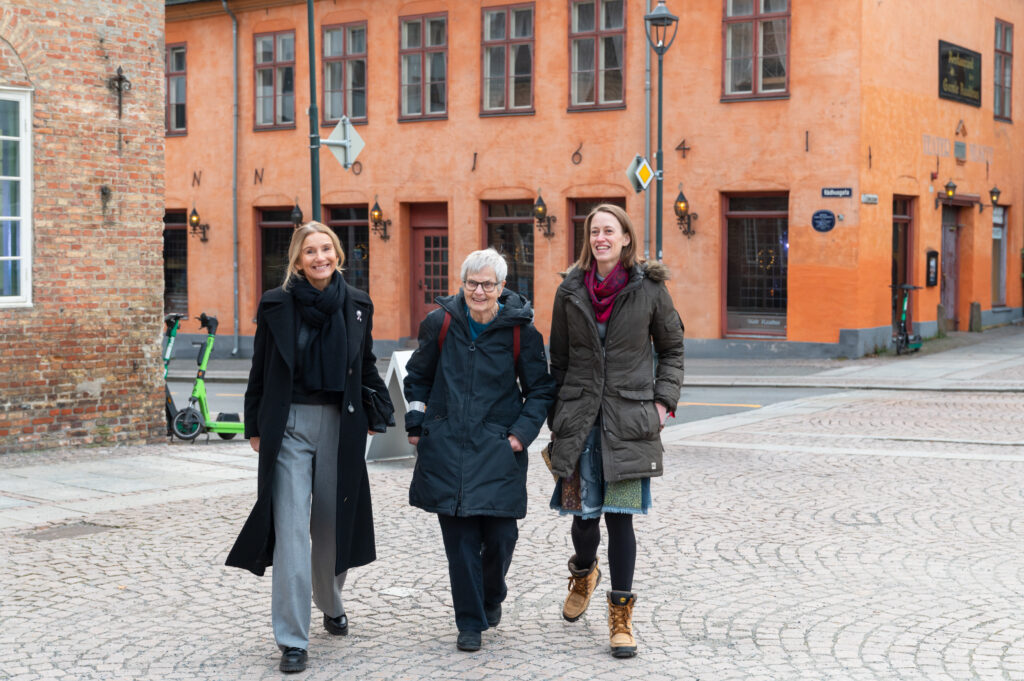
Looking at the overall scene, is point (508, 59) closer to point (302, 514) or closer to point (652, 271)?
point (652, 271)

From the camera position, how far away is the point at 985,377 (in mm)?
19062

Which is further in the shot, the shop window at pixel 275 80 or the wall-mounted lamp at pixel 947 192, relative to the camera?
the shop window at pixel 275 80

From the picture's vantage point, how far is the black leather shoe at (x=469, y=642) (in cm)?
570

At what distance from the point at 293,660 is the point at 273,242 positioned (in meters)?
23.5

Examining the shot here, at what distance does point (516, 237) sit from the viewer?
25453 mm

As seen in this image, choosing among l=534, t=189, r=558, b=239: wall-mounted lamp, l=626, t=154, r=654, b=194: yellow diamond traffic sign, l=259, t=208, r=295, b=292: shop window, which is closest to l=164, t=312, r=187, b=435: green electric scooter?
l=626, t=154, r=654, b=194: yellow diamond traffic sign

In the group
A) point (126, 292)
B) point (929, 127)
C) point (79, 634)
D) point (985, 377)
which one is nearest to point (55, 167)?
point (126, 292)

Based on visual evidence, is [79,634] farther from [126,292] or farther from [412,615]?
[126,292]

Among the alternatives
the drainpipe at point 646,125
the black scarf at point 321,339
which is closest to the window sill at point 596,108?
the drainpipe at point 646,125

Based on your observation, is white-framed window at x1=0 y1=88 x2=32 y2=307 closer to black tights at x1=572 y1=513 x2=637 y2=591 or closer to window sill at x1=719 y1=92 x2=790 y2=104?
black tights at x1=572 y1=513 x2=637 y2=591

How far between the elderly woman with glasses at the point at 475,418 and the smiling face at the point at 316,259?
51cm

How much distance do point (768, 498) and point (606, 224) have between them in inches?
170

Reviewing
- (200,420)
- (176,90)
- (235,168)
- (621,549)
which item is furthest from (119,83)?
(176,90)

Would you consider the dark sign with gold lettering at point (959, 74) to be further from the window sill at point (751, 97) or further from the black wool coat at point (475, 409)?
the black wool coat at point (475, 409)
